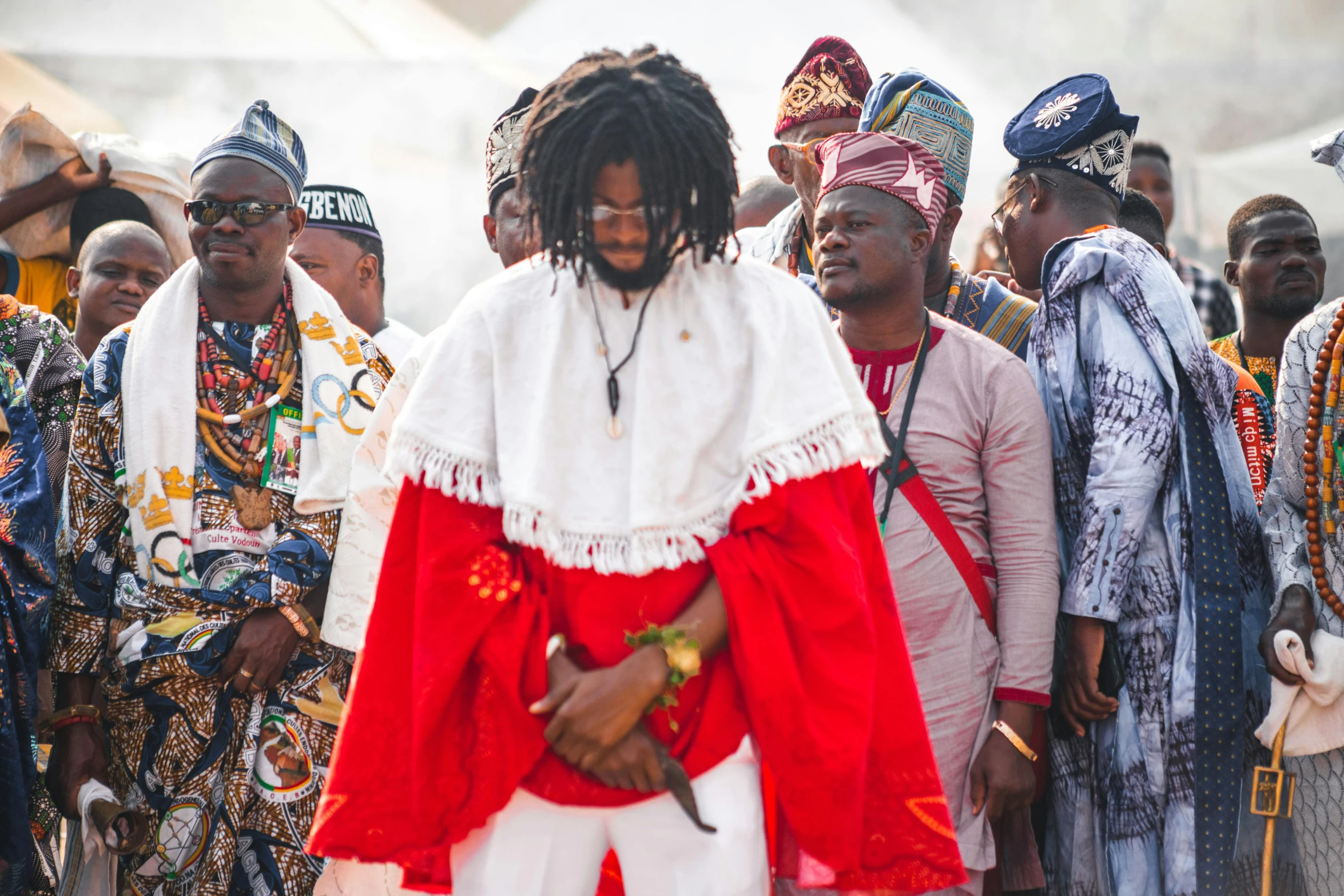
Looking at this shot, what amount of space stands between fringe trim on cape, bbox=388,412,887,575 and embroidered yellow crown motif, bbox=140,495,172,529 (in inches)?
60.5

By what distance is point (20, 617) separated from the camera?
146 inches

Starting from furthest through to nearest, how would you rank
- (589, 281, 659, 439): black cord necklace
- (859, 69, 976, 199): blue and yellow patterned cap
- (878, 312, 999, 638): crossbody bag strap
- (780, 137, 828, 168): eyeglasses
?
(780, 137, 828, 168): eyeglasses, (859, 69, 976, 199): blue and yellow patterned cap, (878, 312, 999, 638): crossbody bag strap, (589, 281, 659, 439): black cord necklace

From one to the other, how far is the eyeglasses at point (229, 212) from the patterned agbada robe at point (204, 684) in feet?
1.94

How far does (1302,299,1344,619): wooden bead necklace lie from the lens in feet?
11.7

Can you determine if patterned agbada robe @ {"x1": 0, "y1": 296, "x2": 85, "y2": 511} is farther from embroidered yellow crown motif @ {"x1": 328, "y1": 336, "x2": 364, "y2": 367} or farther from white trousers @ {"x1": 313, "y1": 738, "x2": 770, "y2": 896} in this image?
white trousers @ {"x1": 313, "y1": 738, "x2": 770, "y2": 896}

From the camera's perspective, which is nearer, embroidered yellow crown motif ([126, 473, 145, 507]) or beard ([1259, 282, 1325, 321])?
embroidered yellow crown motif ([126, 473, 145, 507])

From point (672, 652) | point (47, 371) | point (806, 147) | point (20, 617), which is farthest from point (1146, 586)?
point (47, 371)

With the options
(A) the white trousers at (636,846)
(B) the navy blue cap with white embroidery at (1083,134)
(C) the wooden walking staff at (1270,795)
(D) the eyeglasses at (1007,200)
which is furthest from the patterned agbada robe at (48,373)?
(C) the wooden walking staff at (1270,795)

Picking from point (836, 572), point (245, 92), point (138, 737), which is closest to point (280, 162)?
point (138, 737)

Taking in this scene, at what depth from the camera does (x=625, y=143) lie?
2420mm

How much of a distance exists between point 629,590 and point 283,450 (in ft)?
5.94

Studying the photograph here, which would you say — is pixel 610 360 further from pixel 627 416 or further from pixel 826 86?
pixel 826 86

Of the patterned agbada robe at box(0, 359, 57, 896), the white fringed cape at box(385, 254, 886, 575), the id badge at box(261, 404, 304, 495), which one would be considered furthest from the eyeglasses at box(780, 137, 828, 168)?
the patterned agbada robe at box(0, 359, 57, 896)

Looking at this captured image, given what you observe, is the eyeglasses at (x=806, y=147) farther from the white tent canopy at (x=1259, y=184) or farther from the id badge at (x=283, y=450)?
the white tent canopy at (x=1259, y=184)
